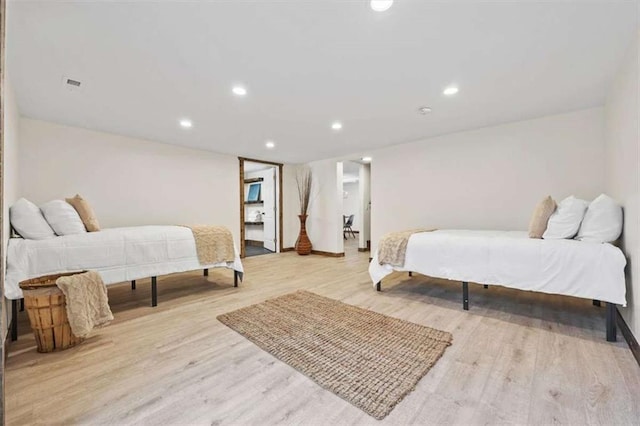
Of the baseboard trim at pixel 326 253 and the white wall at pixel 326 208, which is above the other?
the white wall at pixel 326 208

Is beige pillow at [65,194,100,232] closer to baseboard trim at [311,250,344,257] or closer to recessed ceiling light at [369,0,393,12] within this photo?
recessed ceiling light at [369,0,393,12]

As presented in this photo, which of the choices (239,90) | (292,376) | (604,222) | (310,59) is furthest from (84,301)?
(604,222)

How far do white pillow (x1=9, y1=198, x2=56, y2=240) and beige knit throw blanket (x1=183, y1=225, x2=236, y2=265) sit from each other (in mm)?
1306

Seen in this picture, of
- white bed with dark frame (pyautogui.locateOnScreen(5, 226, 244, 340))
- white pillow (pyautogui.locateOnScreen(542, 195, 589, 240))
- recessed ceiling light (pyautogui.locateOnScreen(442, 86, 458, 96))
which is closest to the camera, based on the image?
white bed with dark frame (pyautogui.locateOnScreen(5, 226, 244, 340))

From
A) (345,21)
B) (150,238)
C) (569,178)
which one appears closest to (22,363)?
(150,238)

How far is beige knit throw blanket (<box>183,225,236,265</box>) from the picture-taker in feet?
10.7

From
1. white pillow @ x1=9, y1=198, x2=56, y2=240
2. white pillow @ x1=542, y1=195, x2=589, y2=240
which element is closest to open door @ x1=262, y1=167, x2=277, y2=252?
white pillow @ x1=9, y1=198, x2=56, y2=240

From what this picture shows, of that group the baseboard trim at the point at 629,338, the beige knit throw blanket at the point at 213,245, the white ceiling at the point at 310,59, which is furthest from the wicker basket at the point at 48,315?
the baseboard trim at the point at 629,338

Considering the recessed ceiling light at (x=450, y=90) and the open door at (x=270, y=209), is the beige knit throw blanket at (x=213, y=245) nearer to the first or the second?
the open door at (x=270, y=209)

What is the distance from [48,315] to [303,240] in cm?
449

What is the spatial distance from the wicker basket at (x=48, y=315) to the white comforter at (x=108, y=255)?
9.5 inches

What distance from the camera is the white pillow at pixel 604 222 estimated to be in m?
2.21

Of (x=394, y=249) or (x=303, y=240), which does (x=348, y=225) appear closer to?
(x=303, y=240)

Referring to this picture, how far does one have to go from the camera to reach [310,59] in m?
2.04
